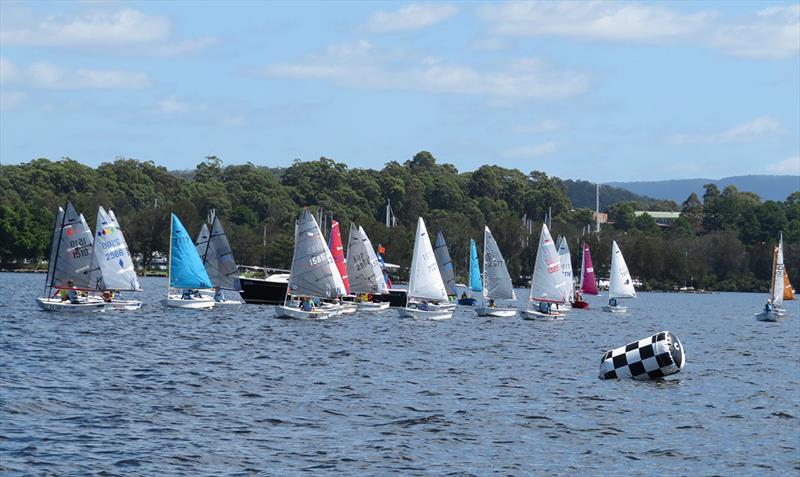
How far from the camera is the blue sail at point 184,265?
257ft

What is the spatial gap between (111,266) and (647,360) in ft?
131

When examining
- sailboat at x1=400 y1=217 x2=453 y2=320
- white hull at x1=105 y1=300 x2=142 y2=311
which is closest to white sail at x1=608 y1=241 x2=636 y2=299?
sailboat at x1=400 y1=217 x2=453 y2=320

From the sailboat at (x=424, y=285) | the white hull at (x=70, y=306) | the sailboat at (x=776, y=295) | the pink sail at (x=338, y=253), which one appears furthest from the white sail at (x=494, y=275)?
the white hull at (x=70, y=306)

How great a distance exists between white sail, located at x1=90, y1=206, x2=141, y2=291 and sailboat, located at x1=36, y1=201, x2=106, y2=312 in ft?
3.36

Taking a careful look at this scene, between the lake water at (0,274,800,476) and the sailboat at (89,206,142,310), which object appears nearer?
the lake water at (0,274,800,476)

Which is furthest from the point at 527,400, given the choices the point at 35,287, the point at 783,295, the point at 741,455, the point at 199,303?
the point at 35,287

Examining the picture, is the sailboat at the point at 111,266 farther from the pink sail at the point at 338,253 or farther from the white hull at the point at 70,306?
the pink sail at the point at 338,253

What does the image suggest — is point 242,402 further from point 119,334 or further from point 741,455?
point 119,334

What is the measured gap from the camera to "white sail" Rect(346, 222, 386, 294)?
8450 centimetres

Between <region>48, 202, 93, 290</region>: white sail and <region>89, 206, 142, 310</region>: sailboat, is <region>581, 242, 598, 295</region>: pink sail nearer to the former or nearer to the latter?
<region>89, 206, 142, 310</region>: sailboat

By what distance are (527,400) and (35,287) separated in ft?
284

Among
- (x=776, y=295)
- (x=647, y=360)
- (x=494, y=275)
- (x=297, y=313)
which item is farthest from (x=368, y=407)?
(x=776, y=295)

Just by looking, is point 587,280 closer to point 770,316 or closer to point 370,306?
point 770,316

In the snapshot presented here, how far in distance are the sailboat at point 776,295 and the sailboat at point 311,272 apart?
39.4 metres
